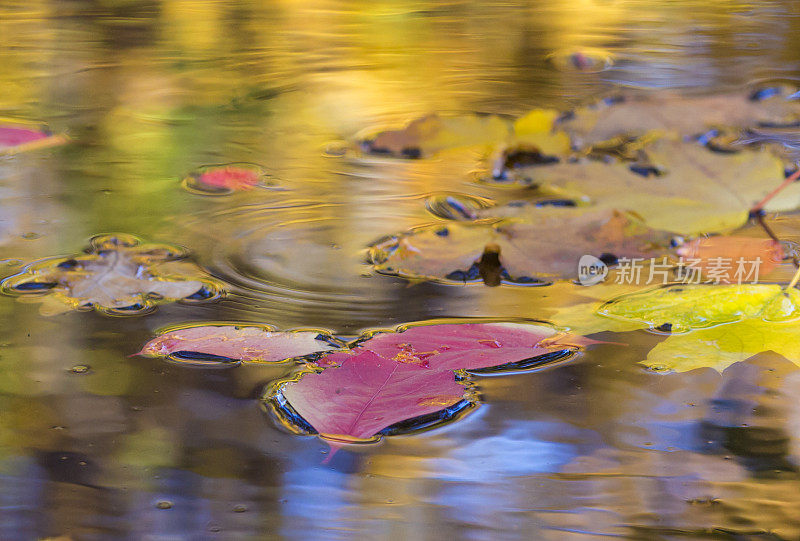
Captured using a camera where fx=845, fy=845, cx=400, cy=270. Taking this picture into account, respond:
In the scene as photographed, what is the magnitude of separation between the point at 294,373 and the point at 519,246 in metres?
0.30

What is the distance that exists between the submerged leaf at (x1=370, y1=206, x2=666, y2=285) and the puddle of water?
3 cm

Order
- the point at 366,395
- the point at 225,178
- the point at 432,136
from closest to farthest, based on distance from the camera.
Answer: the point at 366,395
the point at 225,178
the point at 432,136

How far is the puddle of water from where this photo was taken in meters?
0.50

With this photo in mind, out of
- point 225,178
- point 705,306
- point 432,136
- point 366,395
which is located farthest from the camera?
point 432,136

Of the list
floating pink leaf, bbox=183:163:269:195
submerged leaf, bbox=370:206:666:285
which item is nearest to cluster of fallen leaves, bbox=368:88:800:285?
submerged leaf, bbox=370:206:666:285

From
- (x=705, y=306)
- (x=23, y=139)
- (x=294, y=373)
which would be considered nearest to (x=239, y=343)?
(x=294, y=373)

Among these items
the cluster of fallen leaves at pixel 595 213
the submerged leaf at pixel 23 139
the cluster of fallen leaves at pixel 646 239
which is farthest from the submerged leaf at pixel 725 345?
the submerged leaf at pixel 23 139

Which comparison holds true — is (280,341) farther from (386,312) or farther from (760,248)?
(760,248)

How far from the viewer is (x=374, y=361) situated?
2.04 ft

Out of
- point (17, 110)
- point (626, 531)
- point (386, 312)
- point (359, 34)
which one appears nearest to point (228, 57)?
point (359, 34)

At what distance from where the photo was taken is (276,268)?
833mm

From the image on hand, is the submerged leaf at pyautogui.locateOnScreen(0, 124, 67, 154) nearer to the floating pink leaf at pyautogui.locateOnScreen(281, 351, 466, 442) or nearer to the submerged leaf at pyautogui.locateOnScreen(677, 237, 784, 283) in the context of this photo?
the floating pink leaf at pyautogui.locateOnScreen(281, 351, 466, 442)

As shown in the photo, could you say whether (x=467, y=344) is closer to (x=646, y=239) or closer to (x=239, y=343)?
(x=239, y=343)

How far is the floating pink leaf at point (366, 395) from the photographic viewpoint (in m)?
0.56
